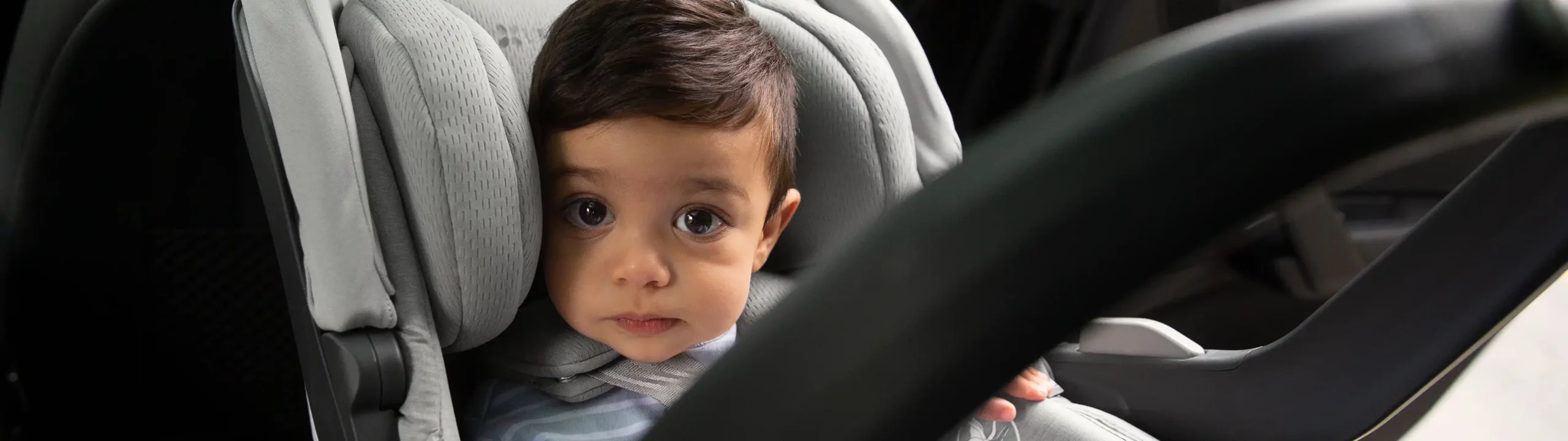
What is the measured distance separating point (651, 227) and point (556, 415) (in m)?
0.14

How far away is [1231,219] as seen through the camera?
9.0 inches

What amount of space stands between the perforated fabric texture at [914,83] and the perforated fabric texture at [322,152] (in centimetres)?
38

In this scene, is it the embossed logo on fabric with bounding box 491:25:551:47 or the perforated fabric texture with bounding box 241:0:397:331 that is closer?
the perforated fabric texture with bounding box 241:0:397:331

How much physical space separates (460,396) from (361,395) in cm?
15

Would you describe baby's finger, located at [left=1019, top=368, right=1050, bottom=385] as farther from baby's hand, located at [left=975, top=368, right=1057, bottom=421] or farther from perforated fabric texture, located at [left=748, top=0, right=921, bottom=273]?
perforated fabric texture, located at [left=748, top=0, right=921, bottom=273]

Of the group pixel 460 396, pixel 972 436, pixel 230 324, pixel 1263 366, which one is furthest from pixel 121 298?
pixel 1263 366

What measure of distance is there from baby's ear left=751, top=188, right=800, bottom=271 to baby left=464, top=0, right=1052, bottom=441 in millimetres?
28

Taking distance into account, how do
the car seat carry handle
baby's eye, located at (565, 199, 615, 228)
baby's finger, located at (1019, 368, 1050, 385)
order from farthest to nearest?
1. baby's finger, located at (1019, 368, 1050, 385)
2. baby's eye, located at (565, 199, 615, 228)
3. the car seat carry handle

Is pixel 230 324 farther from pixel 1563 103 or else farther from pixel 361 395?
pixel 1563 103

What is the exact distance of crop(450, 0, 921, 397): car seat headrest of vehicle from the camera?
2.21ft

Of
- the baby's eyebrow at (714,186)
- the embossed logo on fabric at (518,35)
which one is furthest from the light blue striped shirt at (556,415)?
the embossed logo on fabric at (518,35)

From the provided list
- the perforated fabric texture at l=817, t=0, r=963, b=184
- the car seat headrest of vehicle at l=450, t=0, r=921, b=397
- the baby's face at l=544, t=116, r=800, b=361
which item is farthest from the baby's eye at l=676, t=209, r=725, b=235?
the perforated fabric texture at l=817, t=0, r=963, b=184

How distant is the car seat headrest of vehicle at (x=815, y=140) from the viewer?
0.67 m

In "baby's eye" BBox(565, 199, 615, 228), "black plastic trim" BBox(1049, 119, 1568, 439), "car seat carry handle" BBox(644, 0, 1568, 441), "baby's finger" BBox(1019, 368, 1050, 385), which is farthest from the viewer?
"baby's finger" BBox(1019, 368, 1050, 385)
